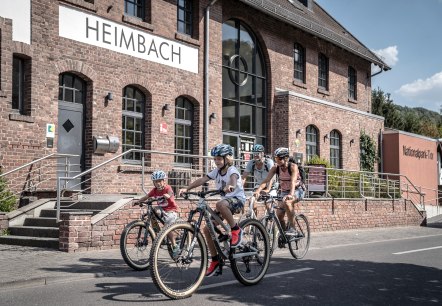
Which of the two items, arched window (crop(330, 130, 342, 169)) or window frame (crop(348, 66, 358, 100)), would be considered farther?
window frame (crop(348, 66, 358, 100))

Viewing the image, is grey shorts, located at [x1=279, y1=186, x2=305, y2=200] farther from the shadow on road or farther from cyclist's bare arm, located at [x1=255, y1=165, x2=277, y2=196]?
the shadow on road

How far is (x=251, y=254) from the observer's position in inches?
279

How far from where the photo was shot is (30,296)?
21.8 feet

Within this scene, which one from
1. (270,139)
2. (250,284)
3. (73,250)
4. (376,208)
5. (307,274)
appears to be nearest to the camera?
(250,284)

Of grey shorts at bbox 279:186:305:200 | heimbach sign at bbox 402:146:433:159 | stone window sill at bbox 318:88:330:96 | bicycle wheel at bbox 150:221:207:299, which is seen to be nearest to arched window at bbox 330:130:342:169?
stone window sill at bbox 318:88:330:96

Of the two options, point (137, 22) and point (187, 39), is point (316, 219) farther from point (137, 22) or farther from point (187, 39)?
point (137, 22)

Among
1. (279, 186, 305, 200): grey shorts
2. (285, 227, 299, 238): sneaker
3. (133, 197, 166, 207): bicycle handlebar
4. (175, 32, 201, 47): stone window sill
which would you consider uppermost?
(175, 32, 201, 47): stone window sill

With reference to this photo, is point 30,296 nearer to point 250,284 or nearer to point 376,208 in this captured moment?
point 250,284

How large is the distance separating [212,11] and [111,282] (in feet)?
43.2

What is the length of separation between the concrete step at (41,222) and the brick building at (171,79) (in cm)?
162

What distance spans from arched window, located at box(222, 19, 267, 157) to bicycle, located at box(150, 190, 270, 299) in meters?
12.7

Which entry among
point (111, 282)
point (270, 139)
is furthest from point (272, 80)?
point (111, 282)

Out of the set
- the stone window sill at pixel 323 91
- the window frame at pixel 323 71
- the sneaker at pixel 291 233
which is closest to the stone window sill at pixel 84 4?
the sneaker at pixel 291 233

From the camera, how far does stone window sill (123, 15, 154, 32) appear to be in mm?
15880
